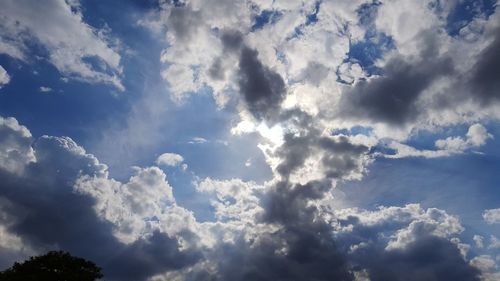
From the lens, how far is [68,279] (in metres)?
81.2

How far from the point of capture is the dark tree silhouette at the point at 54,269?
261 ft

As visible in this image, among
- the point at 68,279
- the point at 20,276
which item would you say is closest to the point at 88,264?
the point at 68,279

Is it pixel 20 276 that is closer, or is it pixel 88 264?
pixel 20 276

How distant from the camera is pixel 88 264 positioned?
277 feet

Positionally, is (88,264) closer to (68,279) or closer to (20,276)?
(68,279)

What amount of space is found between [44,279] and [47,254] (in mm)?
4580

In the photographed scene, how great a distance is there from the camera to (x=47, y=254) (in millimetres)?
82875

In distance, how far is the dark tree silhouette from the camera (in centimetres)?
7962

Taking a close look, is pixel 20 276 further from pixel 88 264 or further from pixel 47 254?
pixel 88 264

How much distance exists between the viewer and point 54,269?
8181 cm

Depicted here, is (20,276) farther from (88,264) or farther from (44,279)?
(88,264)

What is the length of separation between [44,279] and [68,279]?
12.4 ft

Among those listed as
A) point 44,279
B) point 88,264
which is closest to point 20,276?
point 44,279
